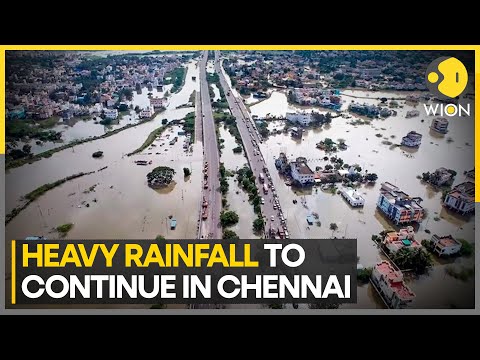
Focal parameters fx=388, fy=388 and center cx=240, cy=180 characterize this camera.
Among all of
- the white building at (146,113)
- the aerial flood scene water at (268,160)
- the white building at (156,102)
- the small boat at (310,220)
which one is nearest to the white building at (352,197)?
the aerial flood scene water at (268,160)

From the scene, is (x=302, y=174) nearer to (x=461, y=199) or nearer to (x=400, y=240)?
(x=400, y=240)

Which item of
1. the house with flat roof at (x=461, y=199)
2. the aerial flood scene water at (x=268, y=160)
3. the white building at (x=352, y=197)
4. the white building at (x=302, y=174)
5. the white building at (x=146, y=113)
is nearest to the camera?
the aerial flood scene water at (x=268, y=160)

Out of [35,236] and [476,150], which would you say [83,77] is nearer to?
[35,236]

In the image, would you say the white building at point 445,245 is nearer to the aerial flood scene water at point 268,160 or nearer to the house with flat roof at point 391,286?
the aerial flood scene water at point 268,160

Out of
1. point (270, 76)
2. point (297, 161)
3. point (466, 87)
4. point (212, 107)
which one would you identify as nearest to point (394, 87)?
point (270, 76)

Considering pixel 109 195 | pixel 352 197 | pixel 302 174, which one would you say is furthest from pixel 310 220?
pixel 109 195

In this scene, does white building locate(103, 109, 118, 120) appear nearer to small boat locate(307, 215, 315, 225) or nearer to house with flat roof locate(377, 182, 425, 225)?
small boat locate(307, 215, 315, 225)

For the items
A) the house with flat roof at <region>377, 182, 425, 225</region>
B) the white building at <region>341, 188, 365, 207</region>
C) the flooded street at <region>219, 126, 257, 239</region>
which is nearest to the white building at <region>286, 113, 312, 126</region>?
the flooded street at <region>219, 126, 257, 239</region>
